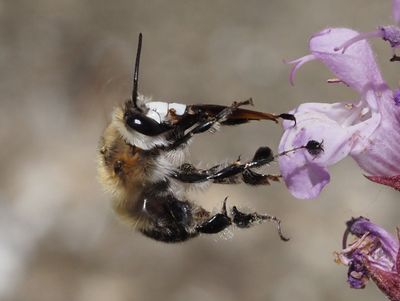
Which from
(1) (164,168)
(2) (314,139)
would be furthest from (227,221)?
(2) (314,139)

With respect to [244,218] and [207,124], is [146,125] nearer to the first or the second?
[207,124]

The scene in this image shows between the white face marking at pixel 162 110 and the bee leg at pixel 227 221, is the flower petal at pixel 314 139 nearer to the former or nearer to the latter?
the white face marking at pixel 162 110

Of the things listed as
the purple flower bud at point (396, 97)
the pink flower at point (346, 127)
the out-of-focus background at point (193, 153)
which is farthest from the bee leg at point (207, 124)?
the out-of-focus background at point (193, 153)

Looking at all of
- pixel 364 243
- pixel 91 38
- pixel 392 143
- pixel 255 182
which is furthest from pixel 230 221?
pixel 91 38

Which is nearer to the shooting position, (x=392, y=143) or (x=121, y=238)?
(x=392, y=143)

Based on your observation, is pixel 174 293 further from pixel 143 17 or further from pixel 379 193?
pixel 143 17

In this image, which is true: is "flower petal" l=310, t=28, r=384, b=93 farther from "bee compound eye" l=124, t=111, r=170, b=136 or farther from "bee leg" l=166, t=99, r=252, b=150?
"bee compound eye" l=124, t=111, r=170, b=136
